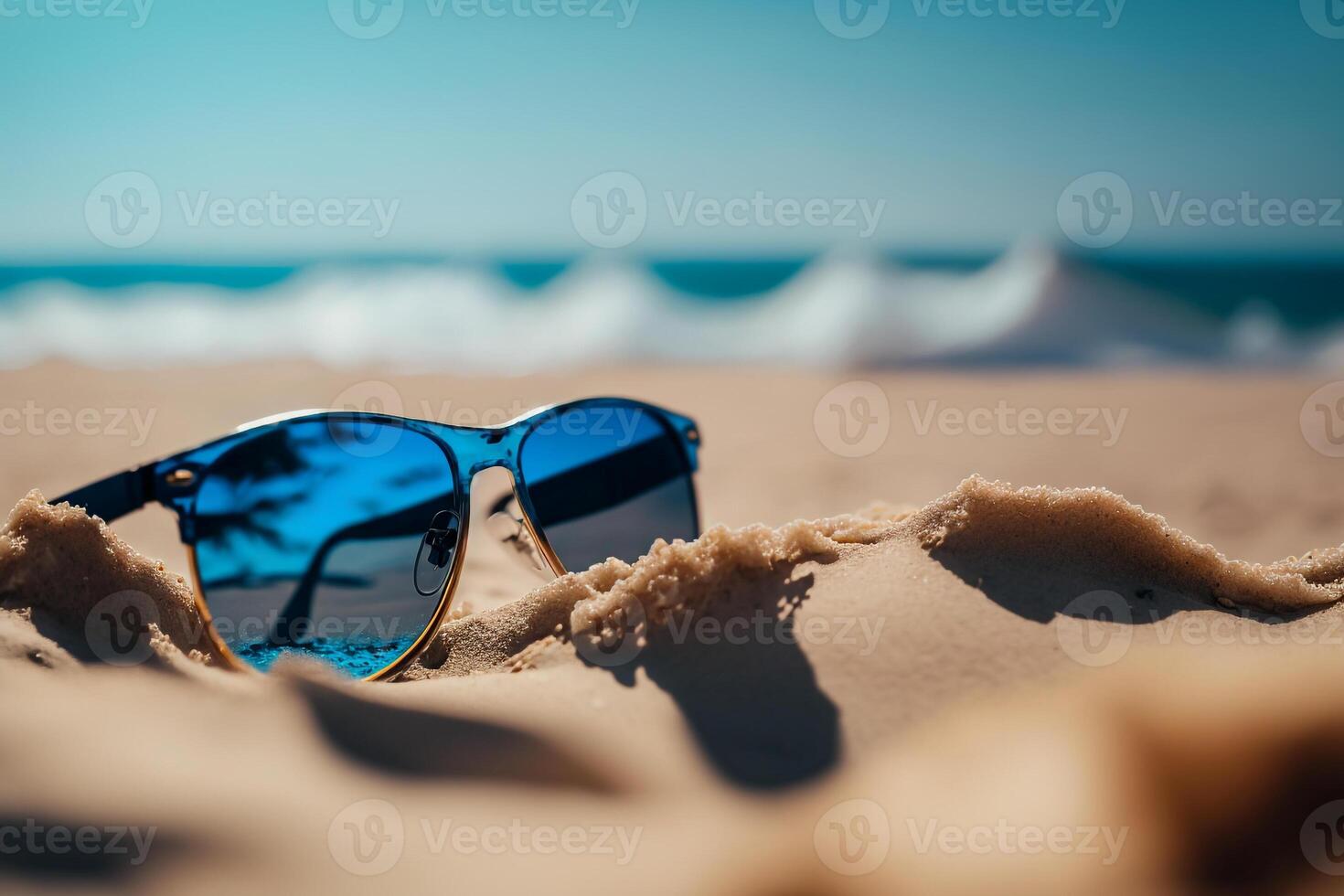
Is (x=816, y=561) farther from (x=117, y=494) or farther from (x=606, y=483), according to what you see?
(x=117, y=494)

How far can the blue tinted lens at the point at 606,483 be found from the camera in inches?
81.2

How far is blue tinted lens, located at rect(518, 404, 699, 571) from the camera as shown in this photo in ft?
6.77

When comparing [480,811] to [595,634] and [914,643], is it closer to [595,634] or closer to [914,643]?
[595,634]

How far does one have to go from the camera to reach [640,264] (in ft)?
65.8

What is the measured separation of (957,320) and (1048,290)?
5.80 ft

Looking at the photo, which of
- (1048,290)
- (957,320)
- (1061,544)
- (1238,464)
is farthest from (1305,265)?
(1061,544)

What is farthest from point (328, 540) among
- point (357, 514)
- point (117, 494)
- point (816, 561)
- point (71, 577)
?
point (816, 561)

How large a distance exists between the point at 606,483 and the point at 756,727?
113 centimetres

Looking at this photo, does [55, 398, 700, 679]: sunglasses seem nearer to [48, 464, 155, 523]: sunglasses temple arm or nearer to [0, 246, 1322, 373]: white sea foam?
[48, 464, 155, 523]: sunglasses temple arm

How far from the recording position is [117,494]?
1.47 m

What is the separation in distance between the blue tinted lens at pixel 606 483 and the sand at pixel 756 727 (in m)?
0.48

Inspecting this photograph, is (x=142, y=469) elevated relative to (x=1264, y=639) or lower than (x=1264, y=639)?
elevated

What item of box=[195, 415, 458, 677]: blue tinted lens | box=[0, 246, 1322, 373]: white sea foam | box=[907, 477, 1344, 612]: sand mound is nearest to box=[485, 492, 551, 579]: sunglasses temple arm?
box=[195, 415, 458, 677]: blue tinted lens

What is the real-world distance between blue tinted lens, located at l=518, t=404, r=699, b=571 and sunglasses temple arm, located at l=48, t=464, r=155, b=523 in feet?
2.40
